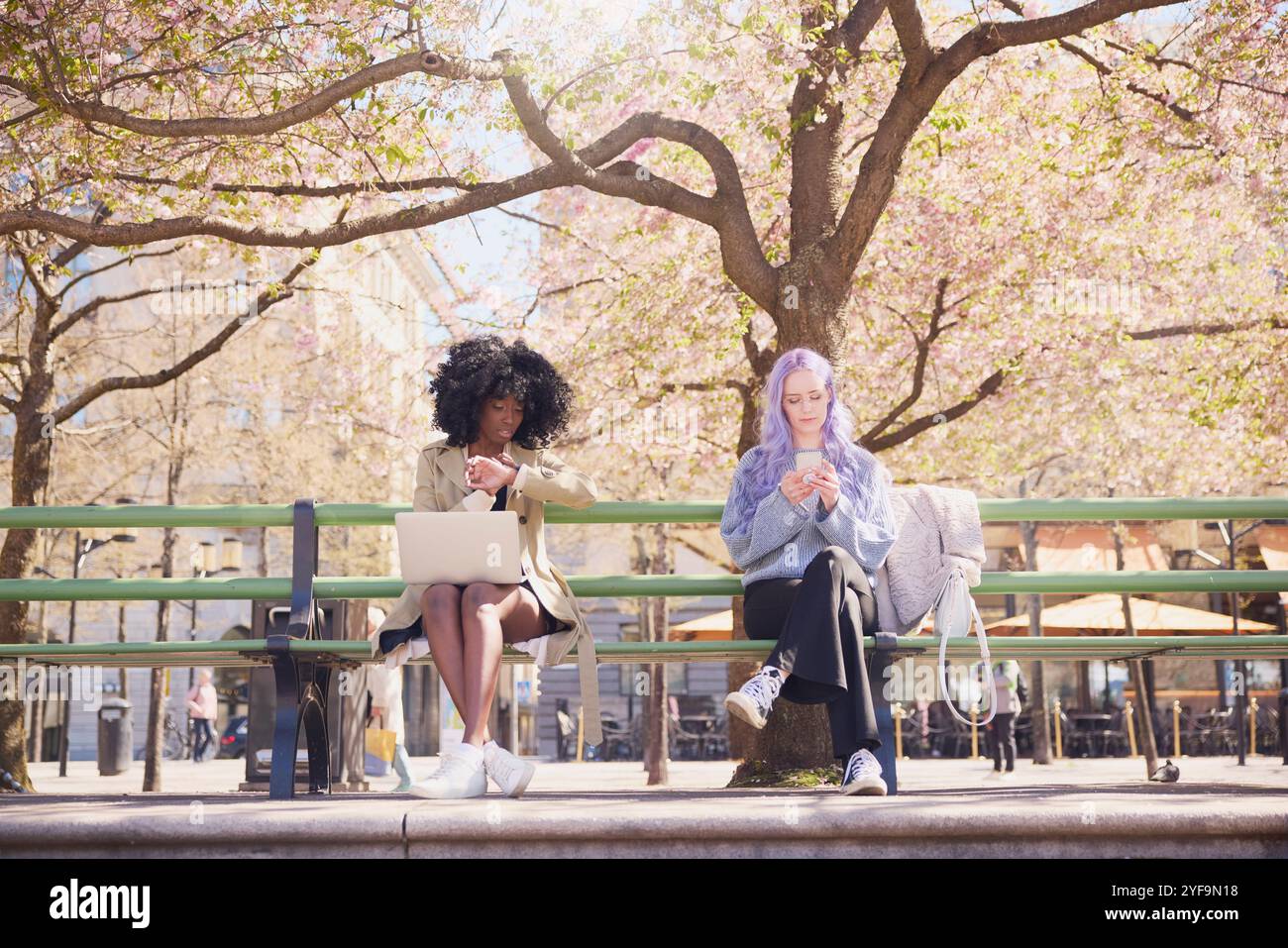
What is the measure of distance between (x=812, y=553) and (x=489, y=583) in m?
1.36

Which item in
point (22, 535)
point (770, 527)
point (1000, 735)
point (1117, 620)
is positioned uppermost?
point (22, 535)

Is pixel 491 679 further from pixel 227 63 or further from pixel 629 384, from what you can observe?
pixel 629 384

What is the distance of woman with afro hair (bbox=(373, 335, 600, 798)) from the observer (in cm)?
487

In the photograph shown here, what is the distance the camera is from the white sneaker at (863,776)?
4.60 m

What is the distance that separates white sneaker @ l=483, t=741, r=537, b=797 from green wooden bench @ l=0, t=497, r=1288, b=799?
774 millimetres

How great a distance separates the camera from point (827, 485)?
548cm

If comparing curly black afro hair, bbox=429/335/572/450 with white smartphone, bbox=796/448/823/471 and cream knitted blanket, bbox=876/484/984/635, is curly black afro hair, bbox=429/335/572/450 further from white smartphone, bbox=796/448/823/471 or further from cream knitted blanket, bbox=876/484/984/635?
cream knitted blanket, bbox=876/484/984/635

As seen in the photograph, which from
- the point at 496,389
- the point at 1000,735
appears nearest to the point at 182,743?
the point at 1000,735

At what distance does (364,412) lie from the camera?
19797mm

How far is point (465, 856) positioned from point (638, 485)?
1936 centimetres

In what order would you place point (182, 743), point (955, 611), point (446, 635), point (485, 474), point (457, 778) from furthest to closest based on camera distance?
1. point (182, 743)
2. point (485, 474)
3. point (955, 611)
4. point (446, 635)
5. point (457, 778)

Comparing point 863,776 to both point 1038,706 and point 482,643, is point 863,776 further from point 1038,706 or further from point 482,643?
point 1038,706

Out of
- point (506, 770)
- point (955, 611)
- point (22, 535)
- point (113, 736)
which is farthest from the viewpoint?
point (113, 736)

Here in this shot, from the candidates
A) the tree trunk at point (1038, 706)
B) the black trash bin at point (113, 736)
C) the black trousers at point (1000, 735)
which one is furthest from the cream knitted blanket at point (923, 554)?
the black trash bin at point (113, 736)
